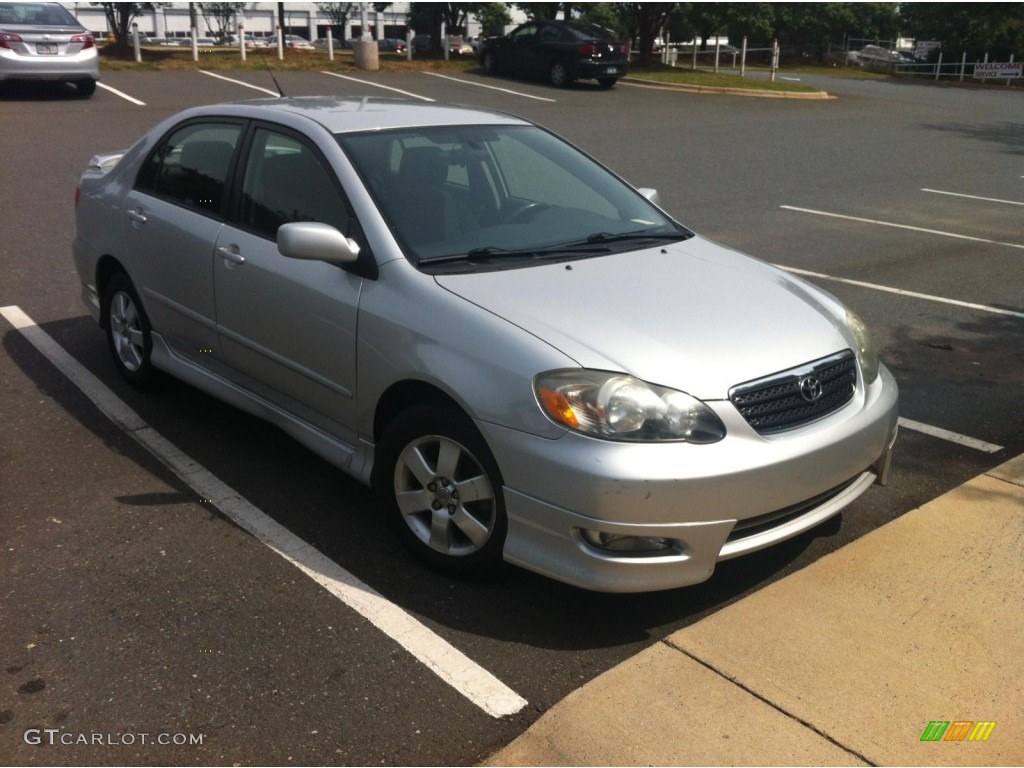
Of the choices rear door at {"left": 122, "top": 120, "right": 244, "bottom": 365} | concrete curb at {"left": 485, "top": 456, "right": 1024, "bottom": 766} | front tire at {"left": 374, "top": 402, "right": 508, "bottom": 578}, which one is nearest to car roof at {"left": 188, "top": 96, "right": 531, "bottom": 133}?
rear door at {"left": 122, "top": 120, "right": 244, "bottom": 365}

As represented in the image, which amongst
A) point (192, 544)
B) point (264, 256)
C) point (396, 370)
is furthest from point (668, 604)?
point (264, 256)

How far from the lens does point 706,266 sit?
4383 mm

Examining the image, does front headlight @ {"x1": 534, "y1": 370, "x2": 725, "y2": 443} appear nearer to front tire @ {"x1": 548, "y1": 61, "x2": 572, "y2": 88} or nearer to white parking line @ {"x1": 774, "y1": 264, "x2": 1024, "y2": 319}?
white parking line @ {"x1": 774, "y1": 264, "x2": 1024, "y2": 319}

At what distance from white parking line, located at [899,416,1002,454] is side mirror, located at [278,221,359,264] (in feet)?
10.2

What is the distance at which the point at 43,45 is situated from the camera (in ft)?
56.0

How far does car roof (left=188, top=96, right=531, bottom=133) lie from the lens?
464 cm

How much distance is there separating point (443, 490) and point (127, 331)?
278 centimetres

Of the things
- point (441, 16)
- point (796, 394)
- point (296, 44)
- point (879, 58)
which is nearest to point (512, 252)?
point (796, 394)

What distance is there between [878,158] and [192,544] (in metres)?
14.7

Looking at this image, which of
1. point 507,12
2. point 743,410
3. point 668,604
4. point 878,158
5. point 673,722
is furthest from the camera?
point 507,12

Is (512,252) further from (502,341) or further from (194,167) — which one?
(194,167)

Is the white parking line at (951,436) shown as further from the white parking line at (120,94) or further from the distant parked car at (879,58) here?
the distant parked car at (879,58)

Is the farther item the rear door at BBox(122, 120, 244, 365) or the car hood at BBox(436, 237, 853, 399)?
the rear door at BBox(122, 120, 244, 365)

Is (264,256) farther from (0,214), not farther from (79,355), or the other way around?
(0,214)
